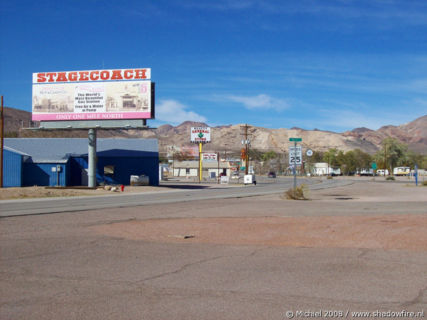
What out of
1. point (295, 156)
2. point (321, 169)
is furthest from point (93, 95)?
point (321, 169)

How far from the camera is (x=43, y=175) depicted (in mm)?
52969

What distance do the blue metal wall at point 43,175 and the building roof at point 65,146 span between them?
2449 mm

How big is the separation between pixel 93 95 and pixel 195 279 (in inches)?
1707

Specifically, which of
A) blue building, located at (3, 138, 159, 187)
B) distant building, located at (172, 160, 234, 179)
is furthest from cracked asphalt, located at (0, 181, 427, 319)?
distant building, located at (172, 160, 234, 179)

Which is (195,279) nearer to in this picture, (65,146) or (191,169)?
(65,146)

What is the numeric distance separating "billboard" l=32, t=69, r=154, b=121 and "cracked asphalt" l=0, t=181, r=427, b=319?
3587 cm

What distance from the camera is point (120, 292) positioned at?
24.9 ft

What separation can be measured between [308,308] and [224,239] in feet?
22.9

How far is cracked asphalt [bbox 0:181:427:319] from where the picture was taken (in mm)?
6730

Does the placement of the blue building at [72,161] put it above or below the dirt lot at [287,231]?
above

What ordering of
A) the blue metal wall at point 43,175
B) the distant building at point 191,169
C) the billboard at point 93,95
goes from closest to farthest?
the billboard at point 93,95, the blue metal wall at point 43,175, the distant building at point 191,169

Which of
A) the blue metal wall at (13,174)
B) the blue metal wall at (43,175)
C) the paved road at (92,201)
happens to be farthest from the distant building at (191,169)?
the paved road at (92,201)

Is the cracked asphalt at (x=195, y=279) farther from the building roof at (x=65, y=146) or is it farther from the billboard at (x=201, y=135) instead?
the billboard at (x=201, y=135)

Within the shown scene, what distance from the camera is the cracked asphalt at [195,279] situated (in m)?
6.73
